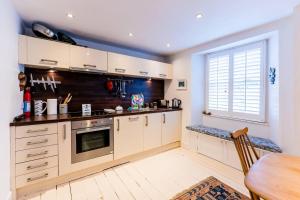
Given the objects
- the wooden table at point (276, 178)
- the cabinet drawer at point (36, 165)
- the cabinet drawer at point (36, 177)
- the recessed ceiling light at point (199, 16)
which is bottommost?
the cabinet drawer at point (36, 177)

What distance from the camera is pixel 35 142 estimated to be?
1.88 meters

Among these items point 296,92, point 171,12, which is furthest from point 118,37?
point 296,92

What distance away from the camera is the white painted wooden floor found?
189cm

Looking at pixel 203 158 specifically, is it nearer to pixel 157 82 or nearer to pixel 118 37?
pixel 157 82

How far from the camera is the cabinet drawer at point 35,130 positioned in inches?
70.4

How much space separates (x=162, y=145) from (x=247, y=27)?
260 centimetres

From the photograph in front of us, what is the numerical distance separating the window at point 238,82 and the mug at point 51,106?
303 centimetres

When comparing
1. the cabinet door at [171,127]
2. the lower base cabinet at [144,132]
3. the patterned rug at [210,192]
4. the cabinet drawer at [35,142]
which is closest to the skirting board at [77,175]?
the lower base cabinet at [144,132]

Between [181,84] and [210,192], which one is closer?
[210,192]

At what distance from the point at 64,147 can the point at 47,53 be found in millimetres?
1355

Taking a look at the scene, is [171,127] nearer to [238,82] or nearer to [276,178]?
[238,82]

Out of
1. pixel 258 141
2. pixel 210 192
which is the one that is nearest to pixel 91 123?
pixel 210 192

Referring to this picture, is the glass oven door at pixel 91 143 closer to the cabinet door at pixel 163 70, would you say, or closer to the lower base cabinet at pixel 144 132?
the lower base cabinet at pixel 144 132

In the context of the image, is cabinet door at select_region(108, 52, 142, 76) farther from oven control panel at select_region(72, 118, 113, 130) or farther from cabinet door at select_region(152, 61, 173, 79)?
oven control panel at select_region(72, 118, 113, 130)
